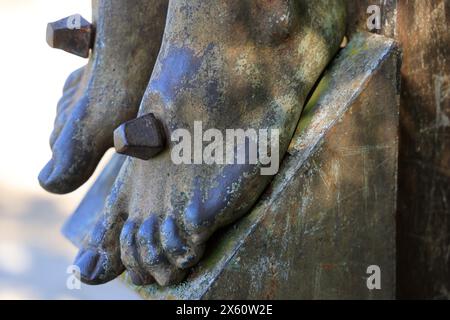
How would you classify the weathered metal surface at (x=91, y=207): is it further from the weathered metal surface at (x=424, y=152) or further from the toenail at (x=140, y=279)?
the weathered metal surface at (x=424, y=152)

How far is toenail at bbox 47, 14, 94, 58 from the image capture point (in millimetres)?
1490

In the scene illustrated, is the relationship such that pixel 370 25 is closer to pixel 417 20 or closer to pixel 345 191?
pixel 417 20

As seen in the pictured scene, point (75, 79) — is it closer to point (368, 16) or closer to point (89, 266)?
point (89, 266)

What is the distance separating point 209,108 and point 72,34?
1.30ft

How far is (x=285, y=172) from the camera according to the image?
1.22 m

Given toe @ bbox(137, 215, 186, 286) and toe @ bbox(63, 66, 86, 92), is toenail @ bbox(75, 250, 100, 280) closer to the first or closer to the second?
toe @ bbox(137, 215, 186, 286)

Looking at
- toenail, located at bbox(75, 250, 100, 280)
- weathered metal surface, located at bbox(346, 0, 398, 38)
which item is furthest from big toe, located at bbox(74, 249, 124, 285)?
weathered metal surface, located at bbox(346, 0, 398, 38)

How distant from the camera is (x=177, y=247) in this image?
3.92 feet

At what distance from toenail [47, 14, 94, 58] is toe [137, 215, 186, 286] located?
422 millimetres

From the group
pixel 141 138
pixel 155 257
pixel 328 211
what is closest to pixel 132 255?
pixel 155 257

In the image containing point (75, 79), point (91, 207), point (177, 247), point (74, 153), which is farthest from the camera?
point (91, 207)

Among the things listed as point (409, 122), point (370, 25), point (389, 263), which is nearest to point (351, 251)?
point (389, 263)

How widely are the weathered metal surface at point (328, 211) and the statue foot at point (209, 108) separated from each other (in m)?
0.03

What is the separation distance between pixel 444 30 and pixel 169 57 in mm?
423
